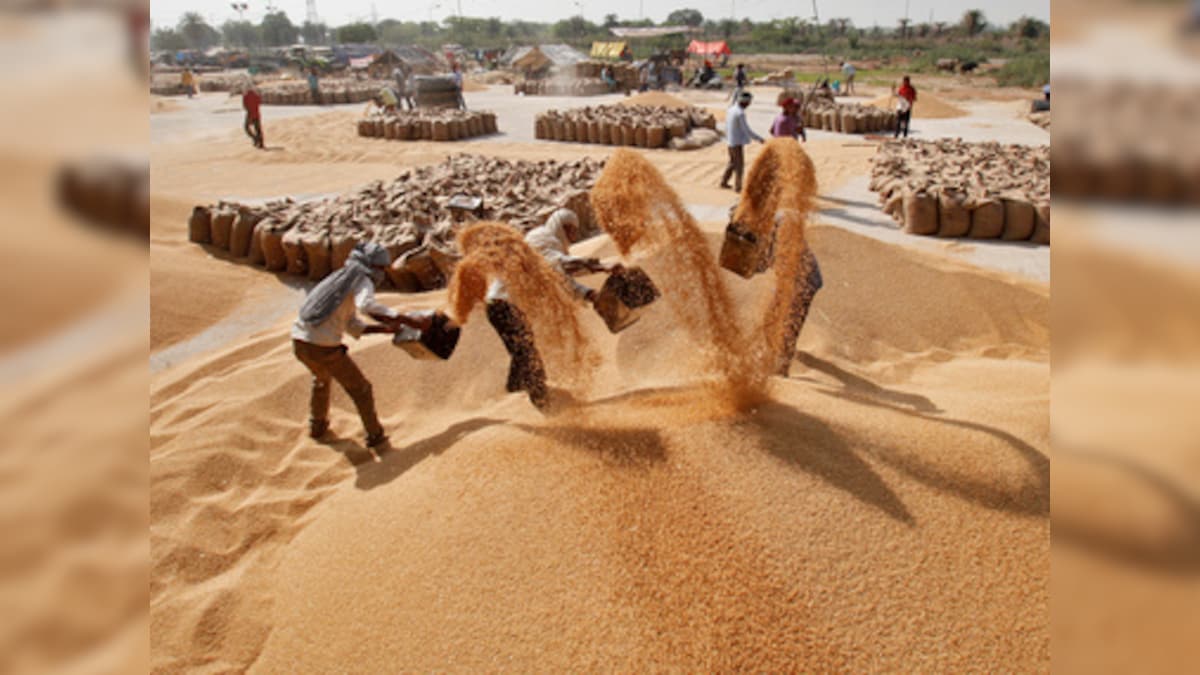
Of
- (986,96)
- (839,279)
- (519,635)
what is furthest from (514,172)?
(986,96)

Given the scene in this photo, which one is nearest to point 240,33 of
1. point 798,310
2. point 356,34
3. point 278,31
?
point 278,31

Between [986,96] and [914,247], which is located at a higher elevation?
[986,96]

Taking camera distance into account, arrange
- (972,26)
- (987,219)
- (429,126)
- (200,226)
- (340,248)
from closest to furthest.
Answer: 1. (340,248)
2. (987,219)
3. (200,226)
4. (429,126)
5. (972,26)

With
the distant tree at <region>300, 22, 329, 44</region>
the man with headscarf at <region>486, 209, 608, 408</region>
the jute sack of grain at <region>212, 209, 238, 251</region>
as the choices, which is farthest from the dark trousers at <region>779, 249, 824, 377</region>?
the distant tree at <region>300, 22, 329, 44</region>

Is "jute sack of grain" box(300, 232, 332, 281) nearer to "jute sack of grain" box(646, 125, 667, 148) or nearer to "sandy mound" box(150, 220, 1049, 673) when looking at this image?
"sandy mound" box(150, 220, 1049, 673)

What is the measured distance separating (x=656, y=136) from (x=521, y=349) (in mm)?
9437

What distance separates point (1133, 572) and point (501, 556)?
212 centimetres

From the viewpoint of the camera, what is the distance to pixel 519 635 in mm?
2203

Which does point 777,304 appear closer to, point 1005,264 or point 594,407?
point 594,407

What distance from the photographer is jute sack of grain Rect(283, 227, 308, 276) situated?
6273mm

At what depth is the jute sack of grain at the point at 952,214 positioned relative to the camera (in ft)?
21.9

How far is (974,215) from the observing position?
6.65 metres

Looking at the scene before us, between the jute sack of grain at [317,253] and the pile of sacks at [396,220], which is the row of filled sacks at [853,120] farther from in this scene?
the jute sack of grain at [317,253]

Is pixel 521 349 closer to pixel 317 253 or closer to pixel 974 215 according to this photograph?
pixel 317 253
